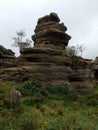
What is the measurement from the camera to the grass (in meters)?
18.4

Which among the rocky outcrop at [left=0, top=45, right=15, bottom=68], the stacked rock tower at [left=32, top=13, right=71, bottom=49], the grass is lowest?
the grass

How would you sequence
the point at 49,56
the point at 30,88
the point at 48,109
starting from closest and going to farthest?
the point at 48,109 < the point at 30,88 < the point at 49,56

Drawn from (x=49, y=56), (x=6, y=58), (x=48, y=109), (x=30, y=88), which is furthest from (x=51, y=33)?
(x=48, y=109)

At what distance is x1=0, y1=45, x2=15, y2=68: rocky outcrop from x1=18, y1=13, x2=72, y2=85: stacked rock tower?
265 cm

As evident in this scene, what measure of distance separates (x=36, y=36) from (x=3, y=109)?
75.0 feet

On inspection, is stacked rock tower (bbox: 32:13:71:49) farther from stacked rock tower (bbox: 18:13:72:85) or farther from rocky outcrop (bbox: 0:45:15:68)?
rocky outcrop (bbox: 0:45:15:68)

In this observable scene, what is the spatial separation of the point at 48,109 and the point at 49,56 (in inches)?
493

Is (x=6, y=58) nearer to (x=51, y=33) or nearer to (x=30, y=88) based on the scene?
(x=51, y=33)

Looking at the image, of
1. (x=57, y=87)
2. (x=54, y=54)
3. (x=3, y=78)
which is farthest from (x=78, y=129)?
(x=54, y=54)

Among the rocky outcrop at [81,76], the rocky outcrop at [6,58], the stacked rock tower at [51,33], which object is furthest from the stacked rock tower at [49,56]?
the rocky outcrop at [6,58]

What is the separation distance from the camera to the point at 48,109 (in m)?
25.6

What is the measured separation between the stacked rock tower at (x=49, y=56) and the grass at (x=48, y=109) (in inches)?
81.6

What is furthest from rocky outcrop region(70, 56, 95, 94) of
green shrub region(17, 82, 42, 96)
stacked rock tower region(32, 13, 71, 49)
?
green shrub region(17, 82, 42, 96)

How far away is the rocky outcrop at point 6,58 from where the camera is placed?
39469 millimetres
